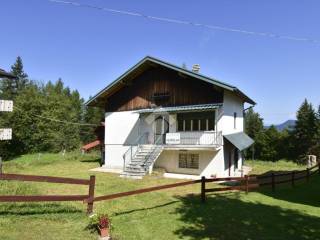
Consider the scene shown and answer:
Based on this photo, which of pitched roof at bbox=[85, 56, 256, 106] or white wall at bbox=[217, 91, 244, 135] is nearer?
pitched roof at bbox=[85, 56, 256, 106]

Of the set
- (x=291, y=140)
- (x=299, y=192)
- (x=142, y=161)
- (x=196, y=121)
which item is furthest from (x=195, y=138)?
(x=291, y=140)

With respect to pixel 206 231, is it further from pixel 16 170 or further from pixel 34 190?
pixel 16 170

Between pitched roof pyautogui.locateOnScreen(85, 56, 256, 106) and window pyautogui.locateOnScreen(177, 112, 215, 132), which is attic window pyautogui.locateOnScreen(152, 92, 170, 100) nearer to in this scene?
window pyautogui.locateOnScreen(177, 112, 215, 132)

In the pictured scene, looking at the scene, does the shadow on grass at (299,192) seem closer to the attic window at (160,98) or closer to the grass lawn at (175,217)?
the grass lawn at (175,217)

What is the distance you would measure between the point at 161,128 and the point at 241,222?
598 inches

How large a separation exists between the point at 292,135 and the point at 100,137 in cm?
3769

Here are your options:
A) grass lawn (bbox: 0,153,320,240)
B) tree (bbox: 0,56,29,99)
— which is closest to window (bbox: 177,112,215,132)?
grass lawn (bbox: 0,153,320,240)

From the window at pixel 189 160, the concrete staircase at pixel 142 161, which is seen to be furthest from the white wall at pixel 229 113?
the concrete staircase at pixel 142 161

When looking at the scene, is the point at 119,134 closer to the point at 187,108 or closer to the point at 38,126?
the point at 187,108

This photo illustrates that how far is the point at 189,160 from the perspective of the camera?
23.2 metres

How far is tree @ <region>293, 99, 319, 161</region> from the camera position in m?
55.4

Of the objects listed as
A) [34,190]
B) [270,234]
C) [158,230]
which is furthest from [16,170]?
[270,234]

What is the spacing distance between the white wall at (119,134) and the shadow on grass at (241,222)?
13.6 meters

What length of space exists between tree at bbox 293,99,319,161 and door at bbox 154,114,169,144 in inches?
1501
